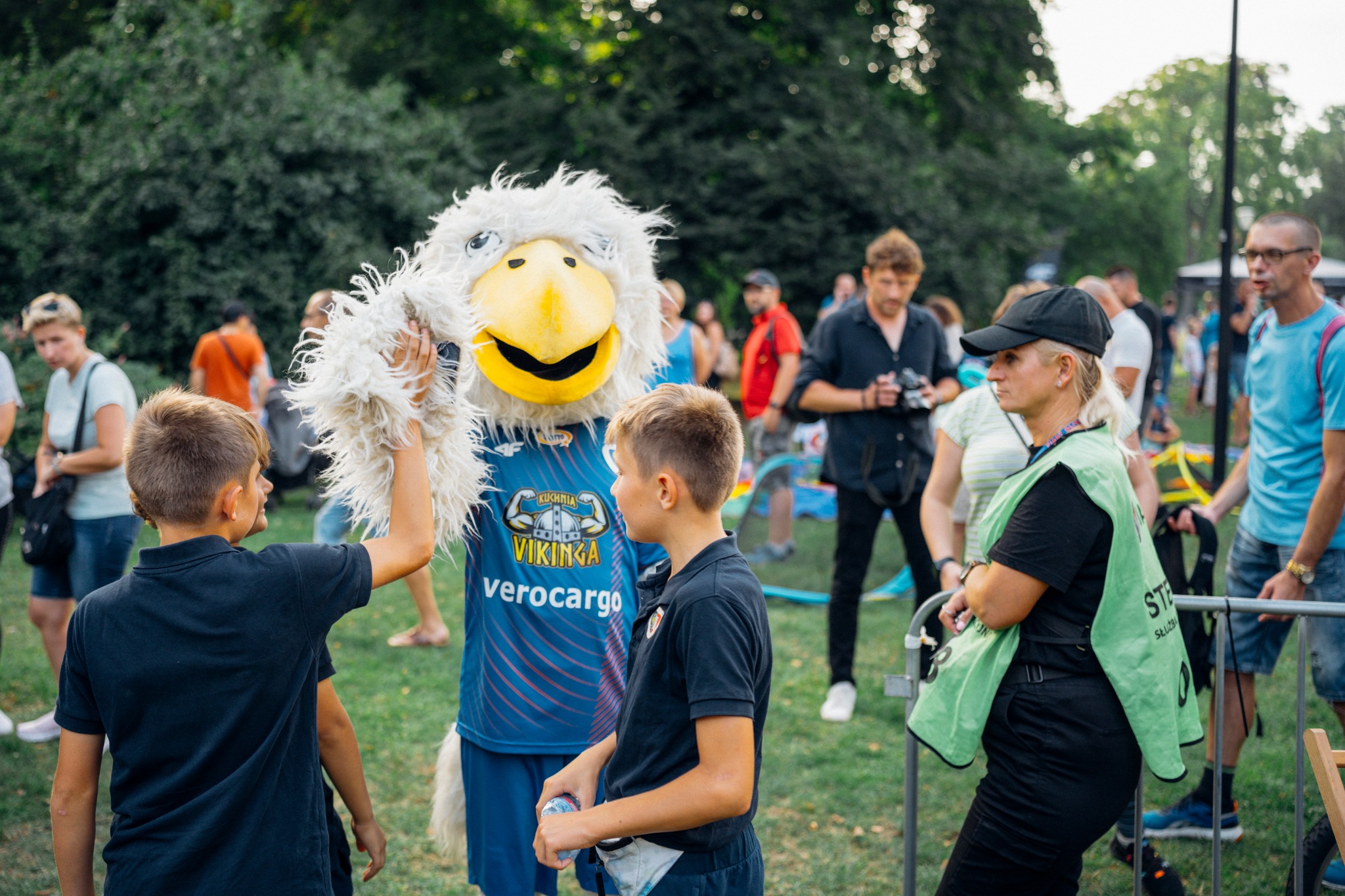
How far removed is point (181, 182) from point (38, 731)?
976 cm

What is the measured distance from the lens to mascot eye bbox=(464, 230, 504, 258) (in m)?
2.96

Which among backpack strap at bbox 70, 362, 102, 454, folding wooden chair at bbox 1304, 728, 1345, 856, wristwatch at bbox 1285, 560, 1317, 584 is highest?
backpack strap at bbox 70, 362, 102, 454

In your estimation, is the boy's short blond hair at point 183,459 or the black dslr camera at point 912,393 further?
the black dslr camera at point 912,393

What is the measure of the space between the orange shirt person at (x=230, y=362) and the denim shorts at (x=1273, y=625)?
7.61 metres

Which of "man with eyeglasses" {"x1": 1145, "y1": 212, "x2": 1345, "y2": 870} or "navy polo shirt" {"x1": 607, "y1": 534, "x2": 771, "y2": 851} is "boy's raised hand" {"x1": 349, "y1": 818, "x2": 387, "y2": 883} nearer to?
Answer: "navy polo shirt" {"x1": 607, "y1": 534, "x2": 771, "y2": 851}

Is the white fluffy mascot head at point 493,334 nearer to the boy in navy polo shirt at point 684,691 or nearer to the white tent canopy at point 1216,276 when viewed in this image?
the boy in navy polo shirt at point 684,691

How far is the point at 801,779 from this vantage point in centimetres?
451

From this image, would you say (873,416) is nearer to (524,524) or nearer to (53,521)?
(524,524)

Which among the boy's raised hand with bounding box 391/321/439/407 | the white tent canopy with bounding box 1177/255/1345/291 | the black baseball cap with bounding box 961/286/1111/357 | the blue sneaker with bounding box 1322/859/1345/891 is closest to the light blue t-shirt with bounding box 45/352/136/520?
the boy's raised hand with bounding box 391/321/439/407

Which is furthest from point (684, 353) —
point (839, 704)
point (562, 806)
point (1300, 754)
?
point (562, 806)

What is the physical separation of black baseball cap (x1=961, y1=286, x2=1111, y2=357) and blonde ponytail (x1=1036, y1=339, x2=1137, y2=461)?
0.08 feet

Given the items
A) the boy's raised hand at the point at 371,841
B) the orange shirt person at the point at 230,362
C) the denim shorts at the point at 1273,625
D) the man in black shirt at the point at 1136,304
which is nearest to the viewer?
the boy's raised hand at the point at 371,841

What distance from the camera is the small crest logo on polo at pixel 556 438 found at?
2.85 m

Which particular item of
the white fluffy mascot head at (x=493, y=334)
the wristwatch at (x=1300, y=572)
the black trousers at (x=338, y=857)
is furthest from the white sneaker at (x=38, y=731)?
the wristwatch at (x=1300, y=572)
